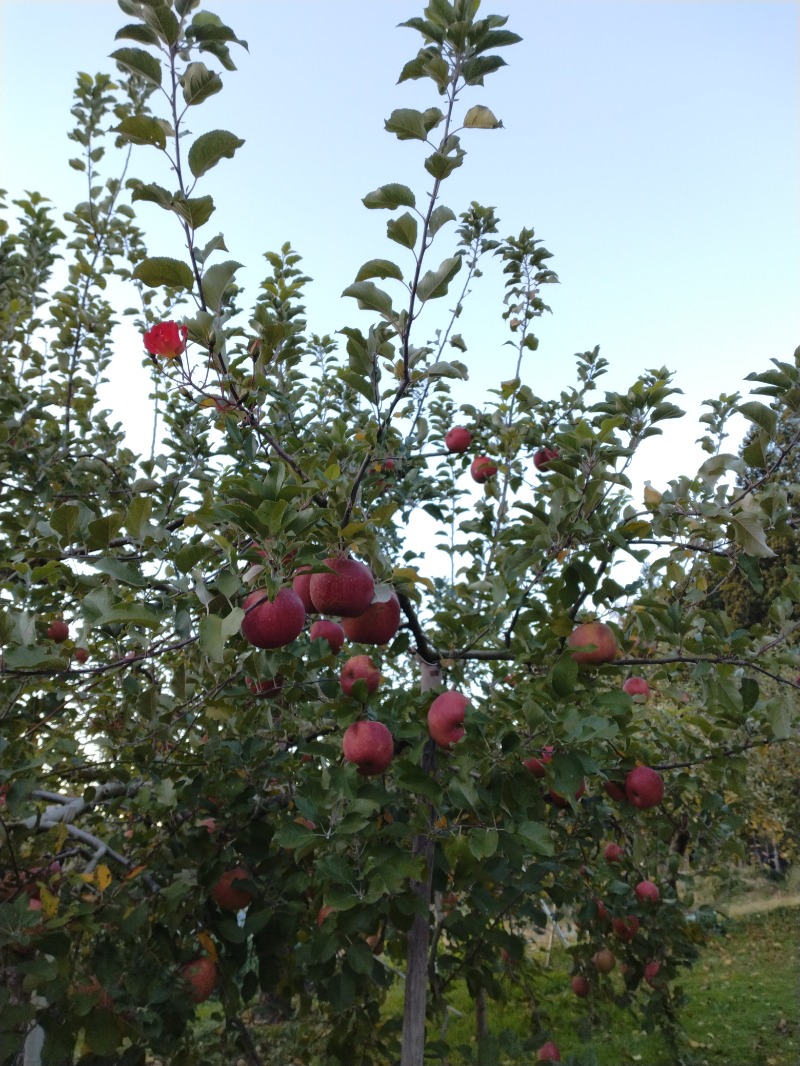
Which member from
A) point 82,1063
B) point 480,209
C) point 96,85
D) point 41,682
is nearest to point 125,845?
point 82,1063

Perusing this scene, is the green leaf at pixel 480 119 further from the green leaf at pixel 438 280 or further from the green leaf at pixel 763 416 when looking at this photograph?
the green leaf at pixel 763 416

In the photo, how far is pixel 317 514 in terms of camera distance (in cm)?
144

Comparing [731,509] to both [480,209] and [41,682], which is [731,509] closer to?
[41,682]

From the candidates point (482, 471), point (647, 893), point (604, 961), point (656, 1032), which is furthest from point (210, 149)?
point (656, 1032)

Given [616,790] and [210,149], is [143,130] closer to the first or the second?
[210,149]

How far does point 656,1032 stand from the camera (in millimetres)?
5461

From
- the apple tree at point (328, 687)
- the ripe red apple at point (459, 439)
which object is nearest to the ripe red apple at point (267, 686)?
the apple tree at point (328, 687)

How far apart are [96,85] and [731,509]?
4.52 meters

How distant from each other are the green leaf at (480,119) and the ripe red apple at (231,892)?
2.37 metres

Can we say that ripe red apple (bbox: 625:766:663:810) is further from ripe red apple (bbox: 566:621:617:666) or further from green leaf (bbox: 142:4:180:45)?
green leaf (bbox: 142:4:180:45)

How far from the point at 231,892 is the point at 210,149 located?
7.44ft

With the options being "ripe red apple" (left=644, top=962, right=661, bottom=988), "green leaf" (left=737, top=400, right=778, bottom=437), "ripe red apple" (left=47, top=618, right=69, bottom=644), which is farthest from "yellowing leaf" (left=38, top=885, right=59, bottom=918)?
"ripe red apple" (left=644, top=962, right=661, bottom=988)

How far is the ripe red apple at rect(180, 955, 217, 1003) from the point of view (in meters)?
2.33

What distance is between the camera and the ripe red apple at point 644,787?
2404 mm
